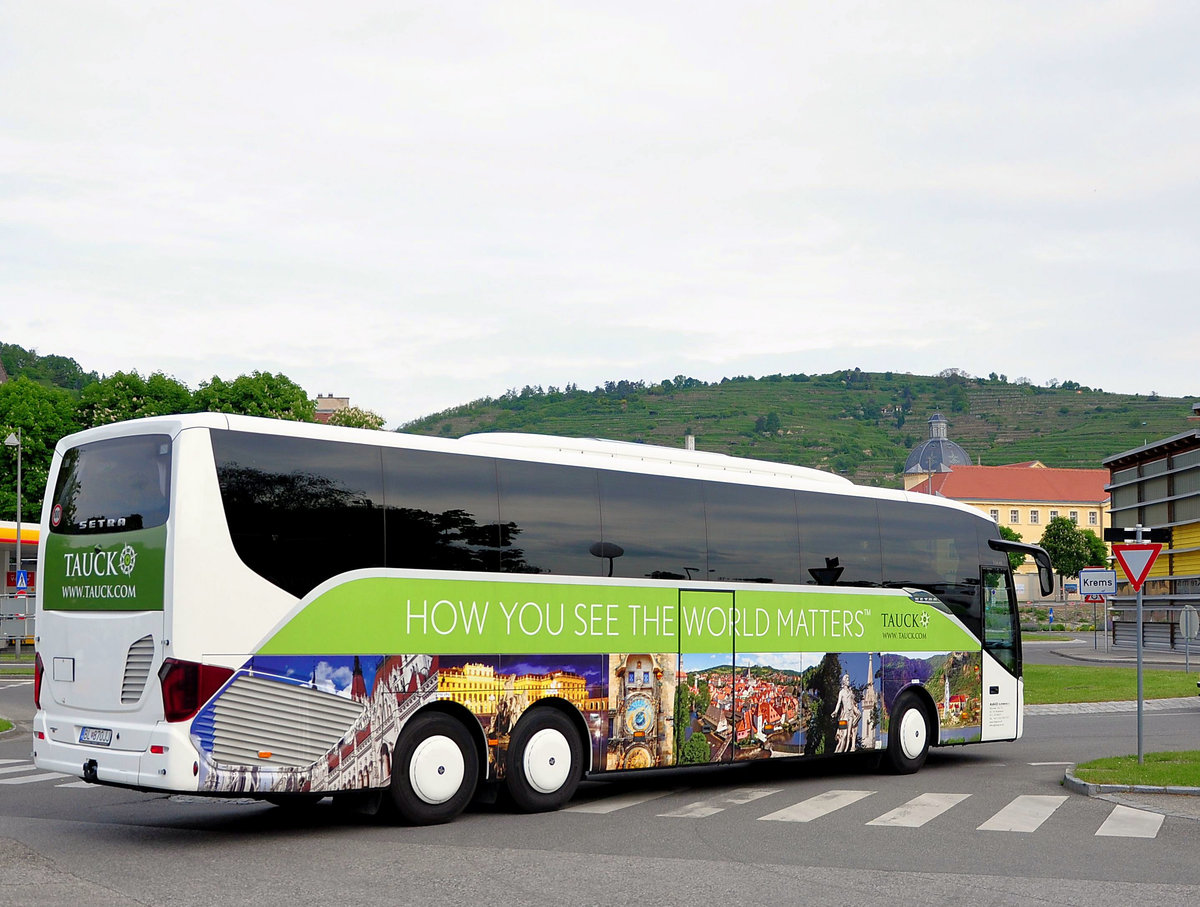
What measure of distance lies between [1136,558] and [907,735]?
351 centimetres

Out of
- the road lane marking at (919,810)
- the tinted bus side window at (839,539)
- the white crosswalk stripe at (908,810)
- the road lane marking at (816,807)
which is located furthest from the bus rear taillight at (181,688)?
the tinted bus side window at (839,539)

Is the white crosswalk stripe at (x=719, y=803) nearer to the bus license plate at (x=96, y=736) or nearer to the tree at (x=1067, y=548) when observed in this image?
the bus license plate at (x=96, y=736)

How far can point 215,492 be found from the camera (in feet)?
34.8

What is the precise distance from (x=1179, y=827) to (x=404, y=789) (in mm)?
6689

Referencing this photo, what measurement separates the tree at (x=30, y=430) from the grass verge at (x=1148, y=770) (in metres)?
53.9

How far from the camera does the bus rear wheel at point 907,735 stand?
54.6 feet

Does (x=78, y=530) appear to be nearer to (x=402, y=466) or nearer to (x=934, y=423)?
(x=402, y=466)

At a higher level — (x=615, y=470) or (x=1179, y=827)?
(x=615, y=470)

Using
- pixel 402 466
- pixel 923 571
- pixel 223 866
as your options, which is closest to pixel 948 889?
pixel 223 866

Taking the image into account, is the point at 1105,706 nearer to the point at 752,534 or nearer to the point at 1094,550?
the point at 752,534

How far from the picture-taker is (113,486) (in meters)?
11.1

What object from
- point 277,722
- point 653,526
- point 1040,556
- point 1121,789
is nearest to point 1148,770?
point 1121,789

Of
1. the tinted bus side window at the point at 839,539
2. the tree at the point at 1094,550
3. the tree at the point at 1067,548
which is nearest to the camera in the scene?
the tinted bus side window at the point at 839,539

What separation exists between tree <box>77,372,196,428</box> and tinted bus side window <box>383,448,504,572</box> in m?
52.5
